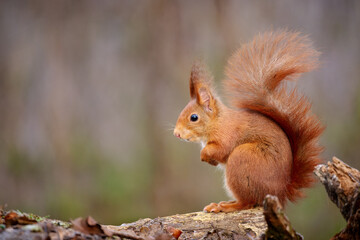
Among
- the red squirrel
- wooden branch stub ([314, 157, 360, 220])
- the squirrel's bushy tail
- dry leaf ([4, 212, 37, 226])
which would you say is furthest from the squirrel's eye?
dry leaf ([4, 212, 37, 226])

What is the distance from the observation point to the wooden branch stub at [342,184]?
109 centimetres

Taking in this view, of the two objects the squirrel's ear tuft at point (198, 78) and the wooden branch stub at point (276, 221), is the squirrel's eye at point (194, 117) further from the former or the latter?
the wooden branch stub at point (276, 221)

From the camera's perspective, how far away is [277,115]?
→ 155 centimetres

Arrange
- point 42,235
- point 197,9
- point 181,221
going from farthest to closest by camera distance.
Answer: point 197,9, point 181,221, point 42,235

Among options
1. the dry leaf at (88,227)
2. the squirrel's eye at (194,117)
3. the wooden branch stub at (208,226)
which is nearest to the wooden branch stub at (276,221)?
the wooden branch stub at (208,226)

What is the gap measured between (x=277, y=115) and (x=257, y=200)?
0.36 meters

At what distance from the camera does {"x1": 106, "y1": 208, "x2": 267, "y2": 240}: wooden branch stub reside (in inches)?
50.7

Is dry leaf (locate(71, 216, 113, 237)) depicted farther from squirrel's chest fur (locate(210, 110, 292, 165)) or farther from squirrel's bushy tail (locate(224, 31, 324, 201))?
squirrel's bushy tail (locate(224, 31, 324, 201))

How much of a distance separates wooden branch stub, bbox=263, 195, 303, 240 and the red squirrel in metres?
0.47

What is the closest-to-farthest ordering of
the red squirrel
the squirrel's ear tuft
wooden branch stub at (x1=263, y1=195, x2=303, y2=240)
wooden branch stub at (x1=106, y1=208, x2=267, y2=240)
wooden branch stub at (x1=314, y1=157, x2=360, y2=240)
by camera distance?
wooden branch stub at (x1=263, y1=195, x2=303, y2=240)
wooden branch stub at (x1=314, y1=157, x2=360, y2=240)
wooden branch stub at (x1=106, y1=208, x2=267, y2=240)
the red squirrel
the squirrel's ear tuft

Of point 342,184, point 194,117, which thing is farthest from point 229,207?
point 342,184

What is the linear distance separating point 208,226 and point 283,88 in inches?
25.7

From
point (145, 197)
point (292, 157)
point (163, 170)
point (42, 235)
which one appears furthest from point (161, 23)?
point (42, 235)

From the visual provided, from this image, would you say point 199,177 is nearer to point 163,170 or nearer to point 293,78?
point 163,170
